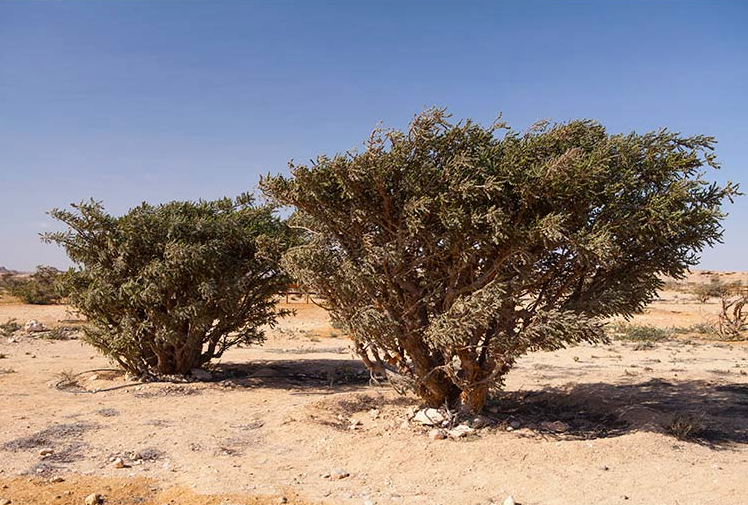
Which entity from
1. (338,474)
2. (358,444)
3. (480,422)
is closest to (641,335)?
(480,422)

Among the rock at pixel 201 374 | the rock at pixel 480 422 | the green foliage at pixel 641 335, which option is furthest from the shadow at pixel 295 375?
the green foliage at pixel 641 335

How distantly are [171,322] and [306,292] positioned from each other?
168 inches

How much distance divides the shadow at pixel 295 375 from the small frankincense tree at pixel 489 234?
4.96m

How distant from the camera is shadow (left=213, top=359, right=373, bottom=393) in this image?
12.8 meters

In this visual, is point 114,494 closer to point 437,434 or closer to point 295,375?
point 437,434

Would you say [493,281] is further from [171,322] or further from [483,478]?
[171,322]

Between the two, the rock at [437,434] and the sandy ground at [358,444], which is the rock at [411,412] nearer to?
the sandy ground at [358,444]

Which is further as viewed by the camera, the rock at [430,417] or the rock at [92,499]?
the rock at [430,417]

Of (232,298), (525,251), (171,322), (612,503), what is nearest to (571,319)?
(525,251)

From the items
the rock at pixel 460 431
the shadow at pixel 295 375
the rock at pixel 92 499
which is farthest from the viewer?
the shadow at pixel 295 375

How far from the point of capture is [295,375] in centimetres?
1415

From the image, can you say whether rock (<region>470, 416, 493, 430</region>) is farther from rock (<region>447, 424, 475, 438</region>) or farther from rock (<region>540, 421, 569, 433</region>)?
rock (<region>540, 421, 569, 433</region>)

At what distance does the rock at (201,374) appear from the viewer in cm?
1289

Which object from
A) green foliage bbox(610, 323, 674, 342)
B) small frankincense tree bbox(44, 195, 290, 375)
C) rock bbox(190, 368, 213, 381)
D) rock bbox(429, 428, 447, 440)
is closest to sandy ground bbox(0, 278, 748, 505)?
rock bbox(429, 428, 447, 440)
